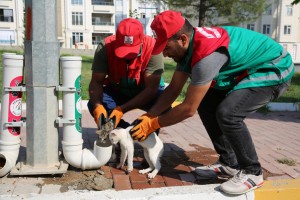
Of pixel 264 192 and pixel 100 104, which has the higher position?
pixel 100 104

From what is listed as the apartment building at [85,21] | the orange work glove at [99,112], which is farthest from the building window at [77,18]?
the orange work glove at [99,112]

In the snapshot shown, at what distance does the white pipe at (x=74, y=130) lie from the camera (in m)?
2.99

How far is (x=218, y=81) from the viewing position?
2756mm

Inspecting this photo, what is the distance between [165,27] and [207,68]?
0.43 meters

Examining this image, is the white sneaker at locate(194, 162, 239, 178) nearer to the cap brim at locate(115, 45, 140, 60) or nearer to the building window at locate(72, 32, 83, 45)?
the cap brim at locate(115, 45, 140, 60)

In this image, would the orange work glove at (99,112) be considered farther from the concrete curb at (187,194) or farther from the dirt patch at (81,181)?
the concrete curb at (187,194)

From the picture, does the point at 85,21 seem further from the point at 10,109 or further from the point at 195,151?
the point at 10,109

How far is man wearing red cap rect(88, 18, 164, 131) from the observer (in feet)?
10.2

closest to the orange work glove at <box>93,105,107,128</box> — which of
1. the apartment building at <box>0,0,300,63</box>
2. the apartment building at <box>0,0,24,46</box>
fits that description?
the apartment building at <box>0,0,300,63</box>

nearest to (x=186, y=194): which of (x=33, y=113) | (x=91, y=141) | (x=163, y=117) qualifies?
(x=163, y=117)

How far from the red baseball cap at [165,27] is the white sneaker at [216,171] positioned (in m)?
1.30

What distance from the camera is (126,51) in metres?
3.06

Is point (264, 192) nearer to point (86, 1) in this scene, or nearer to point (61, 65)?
point (61, 65)

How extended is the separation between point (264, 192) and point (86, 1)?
4521 centimetres
